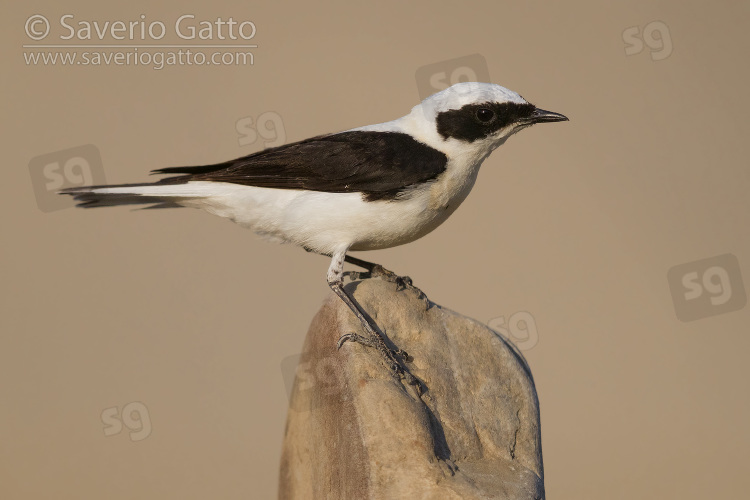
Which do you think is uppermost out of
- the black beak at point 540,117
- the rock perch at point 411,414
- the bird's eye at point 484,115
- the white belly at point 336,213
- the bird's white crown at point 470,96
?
the bird's white crown at point 470,96

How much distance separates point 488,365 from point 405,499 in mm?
1491

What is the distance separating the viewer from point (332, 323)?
227 inches

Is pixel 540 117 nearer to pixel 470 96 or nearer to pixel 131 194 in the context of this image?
pixel 470 96

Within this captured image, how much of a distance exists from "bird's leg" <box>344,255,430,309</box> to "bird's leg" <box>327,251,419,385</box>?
0.56 m

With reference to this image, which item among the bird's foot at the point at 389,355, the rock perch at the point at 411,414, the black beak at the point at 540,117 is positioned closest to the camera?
the rock perch at the point at 411,414

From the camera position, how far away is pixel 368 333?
5.58m

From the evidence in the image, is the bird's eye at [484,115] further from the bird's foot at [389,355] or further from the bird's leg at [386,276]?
→ the bird's foot at [389,355]

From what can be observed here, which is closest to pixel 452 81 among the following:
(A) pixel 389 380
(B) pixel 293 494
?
(A) pixel 389 380

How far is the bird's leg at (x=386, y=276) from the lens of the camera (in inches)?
244

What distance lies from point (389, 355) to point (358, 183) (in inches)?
50.2

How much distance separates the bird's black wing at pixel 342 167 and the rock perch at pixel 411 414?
85cm

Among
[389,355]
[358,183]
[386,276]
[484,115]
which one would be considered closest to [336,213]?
[358,183]

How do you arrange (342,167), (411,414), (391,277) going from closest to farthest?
(411,414) < (342,167) < (391,277)

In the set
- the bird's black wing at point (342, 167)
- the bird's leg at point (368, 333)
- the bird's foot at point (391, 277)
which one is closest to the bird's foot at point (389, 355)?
the bird's leg at point (368, 333)
